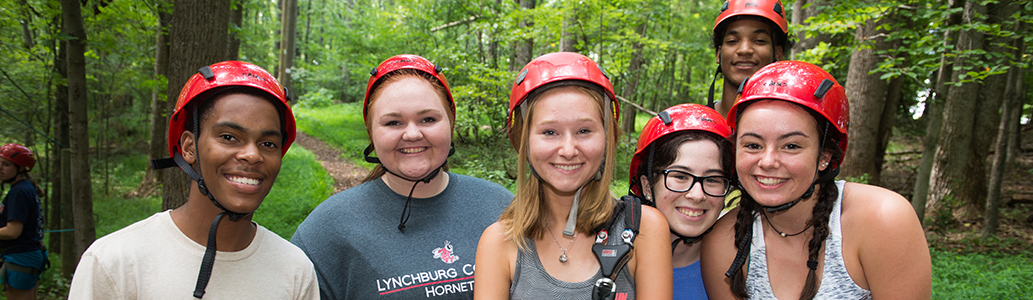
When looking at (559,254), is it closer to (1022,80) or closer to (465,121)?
(465,121)

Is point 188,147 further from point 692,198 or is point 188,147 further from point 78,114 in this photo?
point 78,114

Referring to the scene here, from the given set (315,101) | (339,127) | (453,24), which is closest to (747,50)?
(453,24)

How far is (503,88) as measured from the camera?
35.9 feet

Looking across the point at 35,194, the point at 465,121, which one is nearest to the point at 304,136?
the point at 465,121

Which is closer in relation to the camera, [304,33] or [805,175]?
[805,175]

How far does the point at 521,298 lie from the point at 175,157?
5.08 feet

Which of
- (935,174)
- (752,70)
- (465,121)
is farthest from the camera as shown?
(465,121)

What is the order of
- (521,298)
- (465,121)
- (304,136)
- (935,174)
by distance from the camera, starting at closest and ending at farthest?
(521,298) < (935,174) < (465,121) < (304,136)

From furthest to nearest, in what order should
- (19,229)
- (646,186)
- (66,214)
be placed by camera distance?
(66,214) < (19,229) < (646,186)

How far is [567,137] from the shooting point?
2084mm

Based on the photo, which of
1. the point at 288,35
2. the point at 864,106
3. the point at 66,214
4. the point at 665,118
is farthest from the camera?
the point at 288,35

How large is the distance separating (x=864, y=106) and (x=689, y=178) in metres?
9.09

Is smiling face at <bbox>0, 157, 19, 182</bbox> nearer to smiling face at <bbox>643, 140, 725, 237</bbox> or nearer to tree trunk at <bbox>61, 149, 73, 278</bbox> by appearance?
tree trunk at <bbox>61, 149, 73, 278</bbox>

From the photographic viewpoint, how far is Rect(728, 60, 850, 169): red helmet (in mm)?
2127
